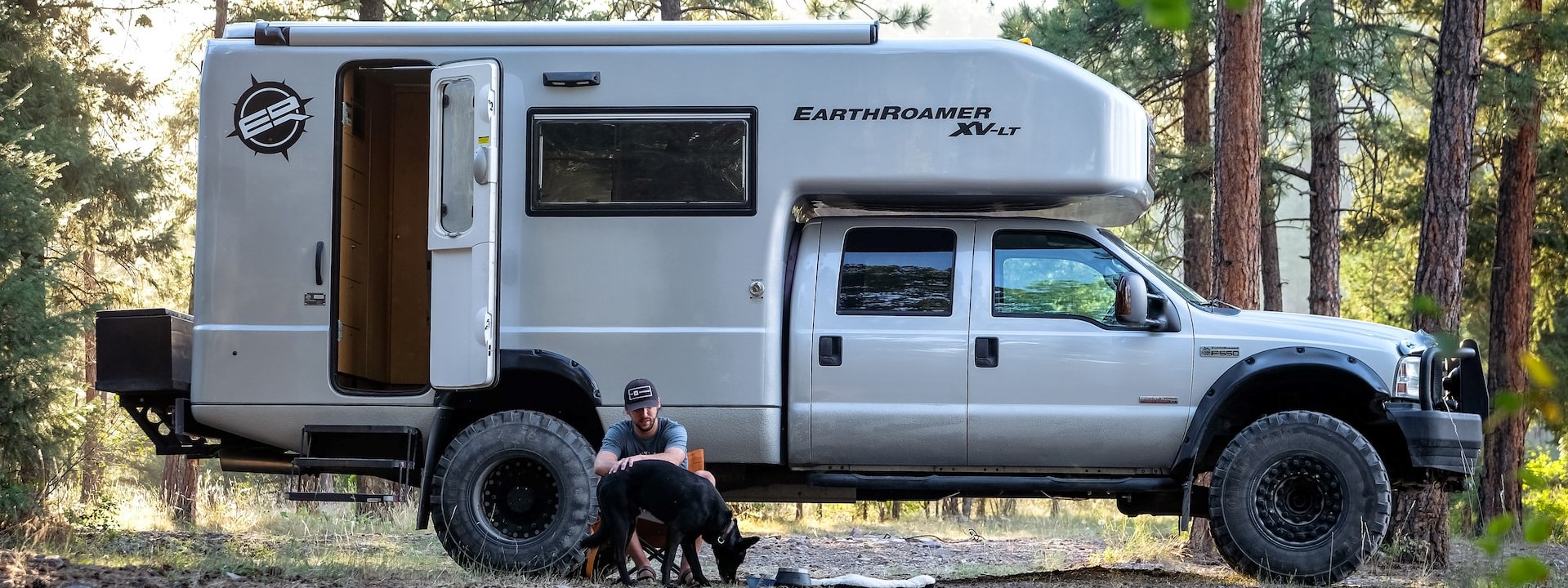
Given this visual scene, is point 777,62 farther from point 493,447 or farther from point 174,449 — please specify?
point 174,449

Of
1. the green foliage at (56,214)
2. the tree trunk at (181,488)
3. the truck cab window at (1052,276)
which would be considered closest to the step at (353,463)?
the truck cab window at (1052,276)

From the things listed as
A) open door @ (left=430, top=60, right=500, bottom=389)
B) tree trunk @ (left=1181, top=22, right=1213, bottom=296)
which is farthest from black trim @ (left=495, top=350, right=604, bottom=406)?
tree trunk @ (left=1181, top=22, right=1213, bottom=296)

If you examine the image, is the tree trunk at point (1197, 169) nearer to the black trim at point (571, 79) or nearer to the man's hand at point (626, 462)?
the black trim at point (571, 79)

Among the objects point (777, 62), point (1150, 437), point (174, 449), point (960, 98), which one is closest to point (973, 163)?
point (960, 98)

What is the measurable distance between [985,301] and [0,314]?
6810 millimetres

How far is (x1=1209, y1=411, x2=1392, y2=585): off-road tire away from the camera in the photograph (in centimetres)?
695

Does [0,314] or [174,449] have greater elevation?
[0,314]

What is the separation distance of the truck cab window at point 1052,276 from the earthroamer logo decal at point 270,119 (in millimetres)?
3746

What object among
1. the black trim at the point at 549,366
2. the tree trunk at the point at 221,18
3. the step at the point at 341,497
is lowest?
the step at the point at 341,497

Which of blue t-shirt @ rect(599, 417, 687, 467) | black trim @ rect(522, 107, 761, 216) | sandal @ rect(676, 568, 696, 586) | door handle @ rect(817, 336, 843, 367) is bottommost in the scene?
sandal @ rect(676, 568, 696, 586)

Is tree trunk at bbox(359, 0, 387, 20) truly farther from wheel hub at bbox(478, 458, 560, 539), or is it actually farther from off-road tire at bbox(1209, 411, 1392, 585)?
off-road tire at bbox(1209, 411, 1392, 585)

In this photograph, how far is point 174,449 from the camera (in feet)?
24.5

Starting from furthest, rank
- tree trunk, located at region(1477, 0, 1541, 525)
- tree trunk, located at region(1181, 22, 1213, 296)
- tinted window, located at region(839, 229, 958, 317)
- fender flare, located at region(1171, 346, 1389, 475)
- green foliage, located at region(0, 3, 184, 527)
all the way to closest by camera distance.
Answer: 1. tree trunk, located at region(1477, 0, 1541, 525)
2. tree trunk, located at region(1181, 22, 1213, 296)
3. green foliage, located at region(0, 3, 184, 527)
4. tinted window, located at region(839, 229, 958, 317)
5. fender flare, located at region(1171, 346, 1389, 475)

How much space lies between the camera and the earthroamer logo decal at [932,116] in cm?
707
